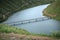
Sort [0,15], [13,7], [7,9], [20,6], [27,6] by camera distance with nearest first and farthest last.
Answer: [0,15] → [7,9] → [13,7] → [20,6] → [27,6]

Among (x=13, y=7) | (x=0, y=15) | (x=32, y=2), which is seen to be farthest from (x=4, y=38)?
(x=32, y=2)

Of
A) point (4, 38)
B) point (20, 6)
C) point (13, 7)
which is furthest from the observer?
point (20, 6)

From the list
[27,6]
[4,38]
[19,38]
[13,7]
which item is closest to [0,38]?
[4,38]

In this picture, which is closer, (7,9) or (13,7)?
(7,9)

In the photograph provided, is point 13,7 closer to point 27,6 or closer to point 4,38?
point 27,6

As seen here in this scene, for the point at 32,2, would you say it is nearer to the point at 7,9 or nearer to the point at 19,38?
the point at 7,9

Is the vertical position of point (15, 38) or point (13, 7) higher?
point (15, 38)
